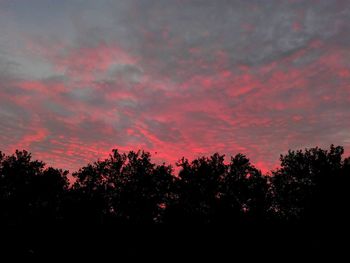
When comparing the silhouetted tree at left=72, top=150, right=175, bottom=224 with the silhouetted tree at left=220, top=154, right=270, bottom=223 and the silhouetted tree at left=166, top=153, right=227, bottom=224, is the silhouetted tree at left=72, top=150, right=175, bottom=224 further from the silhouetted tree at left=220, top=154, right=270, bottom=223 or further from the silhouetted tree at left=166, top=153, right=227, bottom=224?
the silhouetted tree at left=220, top=154, right=270, bottom=223

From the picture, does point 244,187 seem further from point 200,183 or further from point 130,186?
point 130,186

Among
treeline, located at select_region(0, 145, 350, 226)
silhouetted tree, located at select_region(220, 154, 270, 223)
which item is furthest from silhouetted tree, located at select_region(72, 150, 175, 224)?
silhouetted tree, located at select_region(220, 154, 270, 223)

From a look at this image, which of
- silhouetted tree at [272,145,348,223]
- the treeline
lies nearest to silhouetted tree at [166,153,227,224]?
Answer: the treeline

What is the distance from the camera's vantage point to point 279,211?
7056cm

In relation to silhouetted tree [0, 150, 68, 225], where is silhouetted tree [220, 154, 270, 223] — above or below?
above

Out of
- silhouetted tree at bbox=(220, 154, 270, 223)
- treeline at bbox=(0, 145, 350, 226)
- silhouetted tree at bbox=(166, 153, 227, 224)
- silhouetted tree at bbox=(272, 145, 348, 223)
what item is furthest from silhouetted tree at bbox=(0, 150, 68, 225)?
silhouetted tree at bbox=(272, 145, 348, 223)

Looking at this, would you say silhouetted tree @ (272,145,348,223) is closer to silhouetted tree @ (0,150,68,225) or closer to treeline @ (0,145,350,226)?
treeline @ (0,145,350,226)

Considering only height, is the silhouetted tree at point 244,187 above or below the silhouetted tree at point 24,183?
above

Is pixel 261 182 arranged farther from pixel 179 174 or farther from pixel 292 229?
pixel 292 229

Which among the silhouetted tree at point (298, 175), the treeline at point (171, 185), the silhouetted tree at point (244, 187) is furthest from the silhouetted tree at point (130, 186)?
the silhouetted tree at point (298, 175)

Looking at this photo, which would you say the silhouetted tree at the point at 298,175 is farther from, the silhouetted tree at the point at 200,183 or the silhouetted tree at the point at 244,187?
the silhouetted tree at the point at 200,183

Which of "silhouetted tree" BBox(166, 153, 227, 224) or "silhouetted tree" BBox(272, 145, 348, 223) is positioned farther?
"silhouetted tree" BBox(166, 153, 227, 224)

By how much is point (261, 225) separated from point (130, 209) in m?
39.7

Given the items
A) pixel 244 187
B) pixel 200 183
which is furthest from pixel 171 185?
pixel 244 187
